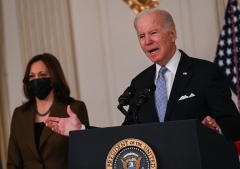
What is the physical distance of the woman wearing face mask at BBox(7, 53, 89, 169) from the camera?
16.4 ft

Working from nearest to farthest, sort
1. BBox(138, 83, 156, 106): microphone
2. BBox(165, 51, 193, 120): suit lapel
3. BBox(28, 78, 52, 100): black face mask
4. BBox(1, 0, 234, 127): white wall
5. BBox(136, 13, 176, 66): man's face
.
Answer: BBox(138, 83, 156, 106): microphone
BBox(165, 51, 193, 120): suit lapel
BBox(136, 13, 176, 66): man's face
BBox(28, 78, 52, 100): black face mask
BBox(1, 0, 234, 127): white wall

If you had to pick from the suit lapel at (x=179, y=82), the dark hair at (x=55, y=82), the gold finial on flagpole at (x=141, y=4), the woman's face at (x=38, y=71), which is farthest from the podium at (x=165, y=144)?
the gold finial on flagpole at (x=141, y=4)

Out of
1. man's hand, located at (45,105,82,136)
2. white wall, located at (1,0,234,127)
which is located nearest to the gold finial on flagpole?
white wall, located at (1,0,234,127)

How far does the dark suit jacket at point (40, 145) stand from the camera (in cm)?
498

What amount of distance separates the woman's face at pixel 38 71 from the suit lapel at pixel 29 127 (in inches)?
11.6

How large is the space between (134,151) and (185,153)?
253 mm

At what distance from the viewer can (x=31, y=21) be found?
24.6ft

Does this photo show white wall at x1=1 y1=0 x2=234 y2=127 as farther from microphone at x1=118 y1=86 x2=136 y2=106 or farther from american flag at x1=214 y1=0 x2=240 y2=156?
microphone at x1=118 y1=86 x2=136 y2=106

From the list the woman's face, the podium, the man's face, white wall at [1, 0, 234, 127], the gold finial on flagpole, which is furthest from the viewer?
white wall at [1, 0, 234, 127]

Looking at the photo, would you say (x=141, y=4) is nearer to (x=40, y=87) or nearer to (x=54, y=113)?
(x=40, y=87)

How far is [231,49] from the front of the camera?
6465 mm

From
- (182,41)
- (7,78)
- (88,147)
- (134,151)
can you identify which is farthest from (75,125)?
(7,78)

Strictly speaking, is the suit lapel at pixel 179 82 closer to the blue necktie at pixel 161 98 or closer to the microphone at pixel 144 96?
the blue necktie at pixel 161 98

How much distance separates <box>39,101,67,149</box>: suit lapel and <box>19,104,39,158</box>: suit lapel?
0.23 ft
